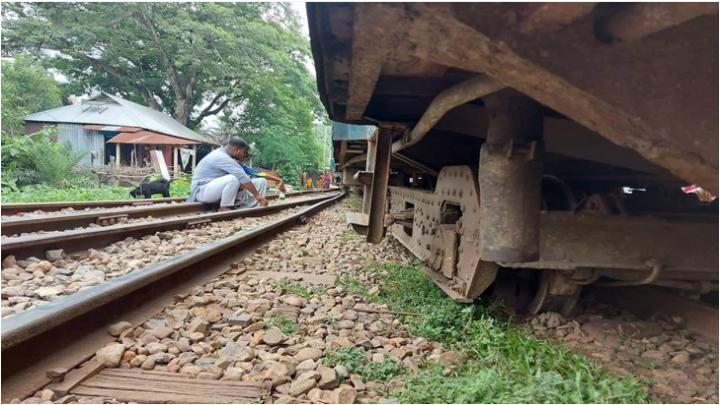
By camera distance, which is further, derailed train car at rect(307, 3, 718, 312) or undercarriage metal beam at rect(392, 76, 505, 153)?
undercarriage metal beam at rect(392, 76, 505, 153)

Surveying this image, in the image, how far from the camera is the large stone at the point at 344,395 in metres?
1.45

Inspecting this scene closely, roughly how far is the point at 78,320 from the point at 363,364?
117cm

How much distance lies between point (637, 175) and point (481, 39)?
5.87ft

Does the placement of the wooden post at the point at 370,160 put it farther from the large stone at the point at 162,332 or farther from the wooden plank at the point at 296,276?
the large stone at the point at 162,332

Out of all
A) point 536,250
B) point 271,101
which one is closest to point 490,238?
point 536,250

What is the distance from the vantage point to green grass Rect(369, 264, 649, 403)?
1.47m

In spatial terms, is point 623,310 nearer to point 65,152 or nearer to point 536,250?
point 536,250

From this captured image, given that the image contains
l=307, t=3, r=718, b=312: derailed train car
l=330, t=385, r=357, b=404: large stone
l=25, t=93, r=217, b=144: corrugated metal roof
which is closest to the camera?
l=307, t=3, r=718, b=312: derailed train car

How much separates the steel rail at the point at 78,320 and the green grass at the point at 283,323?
59 cm

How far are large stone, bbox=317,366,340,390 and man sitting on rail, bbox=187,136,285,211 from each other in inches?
192

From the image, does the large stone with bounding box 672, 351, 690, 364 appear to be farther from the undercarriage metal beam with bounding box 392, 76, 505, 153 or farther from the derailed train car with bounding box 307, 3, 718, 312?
the undercarriage metal beam with bounding box 392, 76, 505, 153

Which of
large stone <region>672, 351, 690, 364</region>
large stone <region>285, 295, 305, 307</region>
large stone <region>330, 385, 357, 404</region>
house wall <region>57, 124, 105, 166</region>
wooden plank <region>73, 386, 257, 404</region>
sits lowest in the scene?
wooden plank <region>73, 386, 257, 404</region>

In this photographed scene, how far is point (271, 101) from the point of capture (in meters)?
29.7

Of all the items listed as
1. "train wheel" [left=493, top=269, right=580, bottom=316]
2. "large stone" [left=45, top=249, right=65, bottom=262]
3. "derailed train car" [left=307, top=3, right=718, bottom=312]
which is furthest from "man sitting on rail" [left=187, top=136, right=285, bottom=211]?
"train wheel" [left=493, top=269, right=580, bottom=316]
